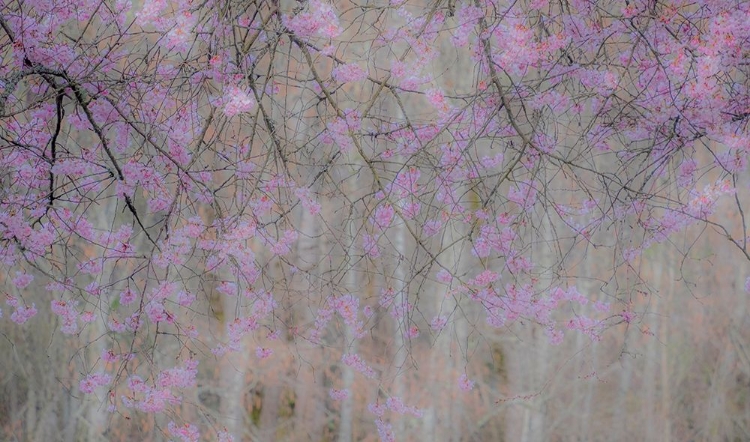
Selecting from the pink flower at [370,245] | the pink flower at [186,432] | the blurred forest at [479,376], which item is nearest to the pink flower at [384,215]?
the pink flower at [370,245]

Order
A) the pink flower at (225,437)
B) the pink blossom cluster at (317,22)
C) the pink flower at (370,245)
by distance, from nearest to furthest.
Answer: the pink blossom cluster at (317,22) < the pink flower at (370,245) < the pink flower at (225,437)

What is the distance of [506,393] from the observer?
1031cm

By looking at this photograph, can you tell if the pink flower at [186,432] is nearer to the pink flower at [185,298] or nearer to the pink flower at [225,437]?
the pink flower at [225,437]

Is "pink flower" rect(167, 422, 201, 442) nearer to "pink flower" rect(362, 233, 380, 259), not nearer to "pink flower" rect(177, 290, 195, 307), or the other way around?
"pink flower" rect(177, 290, 195, 307)

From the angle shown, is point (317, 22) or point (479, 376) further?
point (479, 376)

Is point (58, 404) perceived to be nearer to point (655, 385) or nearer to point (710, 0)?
point (655, 385)

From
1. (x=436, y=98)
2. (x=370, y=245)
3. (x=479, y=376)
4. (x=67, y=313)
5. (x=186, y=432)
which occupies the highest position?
(x=479, y=376)

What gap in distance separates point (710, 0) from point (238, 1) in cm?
168

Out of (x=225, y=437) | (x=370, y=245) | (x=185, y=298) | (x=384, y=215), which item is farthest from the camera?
(x=225, y=437)

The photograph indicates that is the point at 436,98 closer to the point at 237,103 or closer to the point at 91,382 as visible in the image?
the point at 237,103

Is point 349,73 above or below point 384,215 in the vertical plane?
above

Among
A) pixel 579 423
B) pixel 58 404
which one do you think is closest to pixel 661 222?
pixel 579 423

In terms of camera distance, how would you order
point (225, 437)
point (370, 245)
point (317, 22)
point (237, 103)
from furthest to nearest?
1. point (225, 437)
2. point (370, 245)
3. point (317, 22)
4. point (237, 103)

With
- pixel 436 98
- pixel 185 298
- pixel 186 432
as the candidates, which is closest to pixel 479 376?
pixel 186 432
